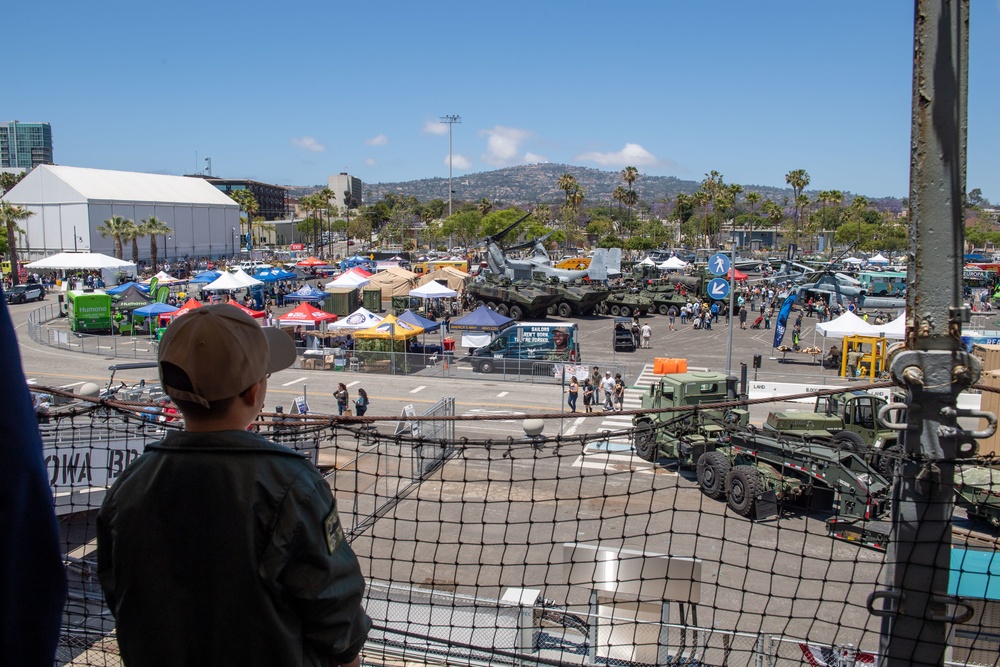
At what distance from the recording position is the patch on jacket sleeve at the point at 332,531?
1.64 m

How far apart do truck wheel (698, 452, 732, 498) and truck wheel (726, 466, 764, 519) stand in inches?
8.4

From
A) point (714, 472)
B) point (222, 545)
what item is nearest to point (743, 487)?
point (714, 472)

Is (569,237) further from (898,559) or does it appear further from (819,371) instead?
(898,559)

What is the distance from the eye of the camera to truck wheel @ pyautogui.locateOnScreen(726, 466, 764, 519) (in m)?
11.0

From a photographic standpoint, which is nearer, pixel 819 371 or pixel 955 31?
pixel 955 31

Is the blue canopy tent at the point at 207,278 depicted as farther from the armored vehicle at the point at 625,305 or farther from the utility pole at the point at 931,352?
the utility pole at the point at 931,352

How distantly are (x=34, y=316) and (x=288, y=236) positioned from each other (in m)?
75.0

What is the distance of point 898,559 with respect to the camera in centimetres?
292

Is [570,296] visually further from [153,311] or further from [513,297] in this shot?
[153,311]

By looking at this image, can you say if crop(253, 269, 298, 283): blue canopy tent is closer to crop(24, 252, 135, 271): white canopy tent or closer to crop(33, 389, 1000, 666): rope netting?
crop(24, 252, 135, 271): white canopy tent

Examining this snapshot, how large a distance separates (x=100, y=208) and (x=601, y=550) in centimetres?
5445

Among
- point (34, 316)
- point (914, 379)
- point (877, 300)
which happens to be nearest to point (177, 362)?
point (914, 379)

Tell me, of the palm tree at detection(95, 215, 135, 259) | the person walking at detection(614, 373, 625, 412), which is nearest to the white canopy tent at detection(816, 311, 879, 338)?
the person walking at detection(614, 373, 625, 412)

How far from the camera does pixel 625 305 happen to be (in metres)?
34.4
